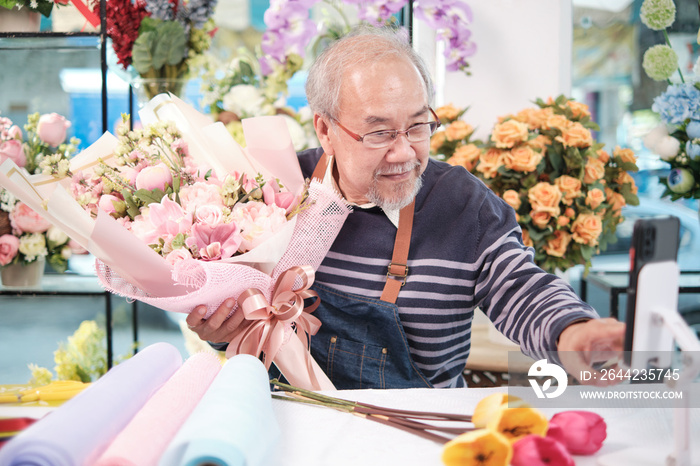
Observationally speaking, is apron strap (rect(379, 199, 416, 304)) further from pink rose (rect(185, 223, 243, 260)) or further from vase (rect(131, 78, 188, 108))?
vase (rect(131, 78, 188, 108))

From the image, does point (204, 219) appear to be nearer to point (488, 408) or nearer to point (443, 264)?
point (488, 408)

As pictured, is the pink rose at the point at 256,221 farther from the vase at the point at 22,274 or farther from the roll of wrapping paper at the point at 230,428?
the vase at the point at 22,274

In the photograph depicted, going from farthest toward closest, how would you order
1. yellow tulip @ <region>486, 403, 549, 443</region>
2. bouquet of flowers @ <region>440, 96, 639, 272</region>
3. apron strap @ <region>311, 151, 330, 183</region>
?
bouquet of flowers @ <region>440, 96, 639, 272</region>
apron strap @ <region>311, 151, 330, 183</region>
yellow tulip @ <region>486, 403, 549, 443</region>

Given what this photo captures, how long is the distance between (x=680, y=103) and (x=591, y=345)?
144 cm

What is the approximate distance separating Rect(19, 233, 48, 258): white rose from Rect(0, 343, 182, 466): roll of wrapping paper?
1500mm

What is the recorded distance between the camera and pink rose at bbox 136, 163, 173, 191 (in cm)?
110

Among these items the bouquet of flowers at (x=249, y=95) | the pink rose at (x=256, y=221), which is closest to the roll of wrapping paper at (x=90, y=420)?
the pink rose at (x=256, y=221)

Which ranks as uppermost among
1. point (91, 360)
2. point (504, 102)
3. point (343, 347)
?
point (504, 102)

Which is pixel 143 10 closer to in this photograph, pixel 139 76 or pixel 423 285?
pixel 139 76

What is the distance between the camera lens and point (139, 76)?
216cm

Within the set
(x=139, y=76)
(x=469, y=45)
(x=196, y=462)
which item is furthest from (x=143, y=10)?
(x=196, y=462)

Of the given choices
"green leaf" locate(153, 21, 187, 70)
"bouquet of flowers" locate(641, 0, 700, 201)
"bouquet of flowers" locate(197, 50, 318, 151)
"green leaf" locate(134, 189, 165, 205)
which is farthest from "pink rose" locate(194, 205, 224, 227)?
"bouquet of flowers" locate(641, 0, 700, 201)

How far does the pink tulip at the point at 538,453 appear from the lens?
0.65 metres

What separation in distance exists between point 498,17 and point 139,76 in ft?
4.62
